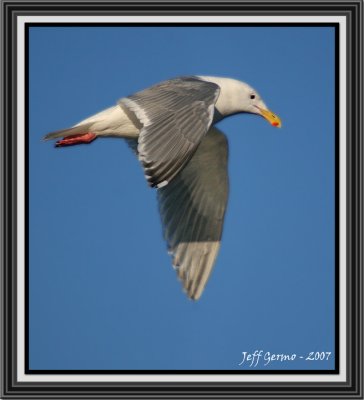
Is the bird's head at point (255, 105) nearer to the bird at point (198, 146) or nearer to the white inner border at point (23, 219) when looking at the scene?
the bird at point (198, 146)

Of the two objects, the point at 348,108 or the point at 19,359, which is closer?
the point at 19,359

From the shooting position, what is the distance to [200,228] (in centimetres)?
829

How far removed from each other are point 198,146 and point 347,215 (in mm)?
1088

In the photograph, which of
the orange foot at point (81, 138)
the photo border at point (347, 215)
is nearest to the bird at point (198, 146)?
the orange foot at point (81, 138)

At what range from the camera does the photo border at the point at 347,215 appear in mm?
6312

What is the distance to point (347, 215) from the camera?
685 centimetres

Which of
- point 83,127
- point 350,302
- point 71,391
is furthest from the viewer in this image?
point 83,127

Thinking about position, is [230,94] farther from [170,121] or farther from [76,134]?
[170,121]

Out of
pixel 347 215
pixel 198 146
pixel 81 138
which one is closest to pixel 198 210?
pixel 81 138

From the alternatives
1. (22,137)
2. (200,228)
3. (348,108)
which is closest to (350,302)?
(348,108)

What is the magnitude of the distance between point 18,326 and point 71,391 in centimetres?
59

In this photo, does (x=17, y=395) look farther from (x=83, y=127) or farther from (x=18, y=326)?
(x=83, y=127)

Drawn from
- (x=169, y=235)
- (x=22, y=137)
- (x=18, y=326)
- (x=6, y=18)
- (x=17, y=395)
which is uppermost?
(x=6, y=18)

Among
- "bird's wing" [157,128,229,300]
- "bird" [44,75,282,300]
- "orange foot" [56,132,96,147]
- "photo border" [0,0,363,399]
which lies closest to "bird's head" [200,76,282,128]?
"bird" [44,75,282,300]
